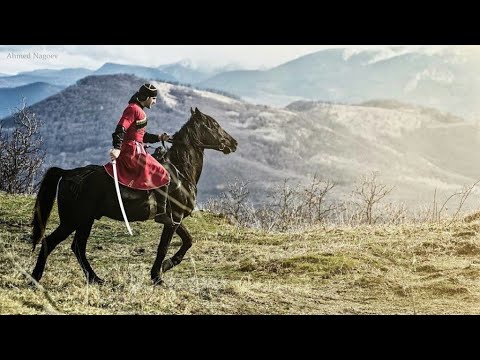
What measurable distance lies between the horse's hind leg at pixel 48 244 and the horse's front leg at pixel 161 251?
0.92 meters

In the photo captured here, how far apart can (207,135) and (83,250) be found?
175 centimetres

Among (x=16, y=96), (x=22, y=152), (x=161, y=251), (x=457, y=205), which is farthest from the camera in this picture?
(x=457, y=205)

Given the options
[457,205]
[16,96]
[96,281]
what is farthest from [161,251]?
[457,205]

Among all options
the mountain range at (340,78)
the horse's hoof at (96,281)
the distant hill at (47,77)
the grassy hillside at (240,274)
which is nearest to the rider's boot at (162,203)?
the grassy hillside at (240,274)

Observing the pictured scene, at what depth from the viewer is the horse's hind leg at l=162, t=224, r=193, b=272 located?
6.54 metres

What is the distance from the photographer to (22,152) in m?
7.19

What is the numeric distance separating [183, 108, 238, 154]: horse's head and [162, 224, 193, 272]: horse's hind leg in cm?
91

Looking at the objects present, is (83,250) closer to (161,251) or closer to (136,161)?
(161,251)

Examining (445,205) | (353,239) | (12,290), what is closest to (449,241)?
(445,205)

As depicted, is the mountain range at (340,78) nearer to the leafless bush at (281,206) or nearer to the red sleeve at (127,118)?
the red sleeve at (127,118)

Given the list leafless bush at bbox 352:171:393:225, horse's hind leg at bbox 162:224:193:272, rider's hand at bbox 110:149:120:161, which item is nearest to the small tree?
rider's hand at bbox 110:149:120:161

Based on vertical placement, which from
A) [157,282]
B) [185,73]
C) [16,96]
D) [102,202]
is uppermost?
[185,73]

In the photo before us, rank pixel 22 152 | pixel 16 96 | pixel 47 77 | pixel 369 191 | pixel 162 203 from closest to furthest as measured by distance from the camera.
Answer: pixel 162 203 → pixel 22 152 → pixel 16 96 → pixel 47 77 → pixel 369 191

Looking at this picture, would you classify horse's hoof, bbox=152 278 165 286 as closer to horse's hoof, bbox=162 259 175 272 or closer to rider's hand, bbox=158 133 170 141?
horse's hoof, bbox=162 259 175 272
